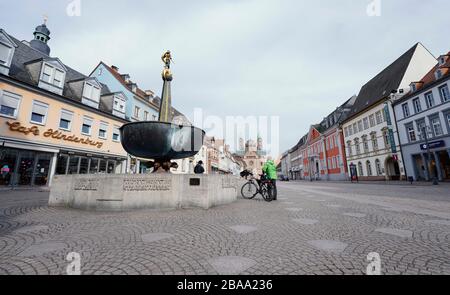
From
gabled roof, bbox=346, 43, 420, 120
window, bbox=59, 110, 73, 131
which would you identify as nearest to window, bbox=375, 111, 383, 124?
gabled roof, bbox=346, 43, 420, 120

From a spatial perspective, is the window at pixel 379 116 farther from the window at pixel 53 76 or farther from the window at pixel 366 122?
the window at pixel 53 76

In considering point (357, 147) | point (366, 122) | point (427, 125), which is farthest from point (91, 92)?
point (357, 147)

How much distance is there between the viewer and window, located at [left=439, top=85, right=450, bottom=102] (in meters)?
18.4

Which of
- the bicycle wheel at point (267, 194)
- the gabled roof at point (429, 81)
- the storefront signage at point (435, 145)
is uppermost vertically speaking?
the gabled roof at point (429, 81)

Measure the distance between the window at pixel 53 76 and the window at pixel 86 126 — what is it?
3083 millimetres

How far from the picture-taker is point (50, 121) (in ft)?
48.0

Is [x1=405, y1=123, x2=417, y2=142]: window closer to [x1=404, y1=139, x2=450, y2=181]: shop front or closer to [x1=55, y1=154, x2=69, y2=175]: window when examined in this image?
[x1=404, y1=139, x2=450, y2=181]: shop front

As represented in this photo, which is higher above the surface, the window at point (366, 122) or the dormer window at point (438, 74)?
the dormer window at point (438, 74)

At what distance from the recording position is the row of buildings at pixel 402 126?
19422mm

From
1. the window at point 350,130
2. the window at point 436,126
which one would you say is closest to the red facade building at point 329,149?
the window at point 350,130

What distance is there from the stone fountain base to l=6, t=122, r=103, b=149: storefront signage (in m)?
11.2

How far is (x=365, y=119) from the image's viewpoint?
95.5 ft
